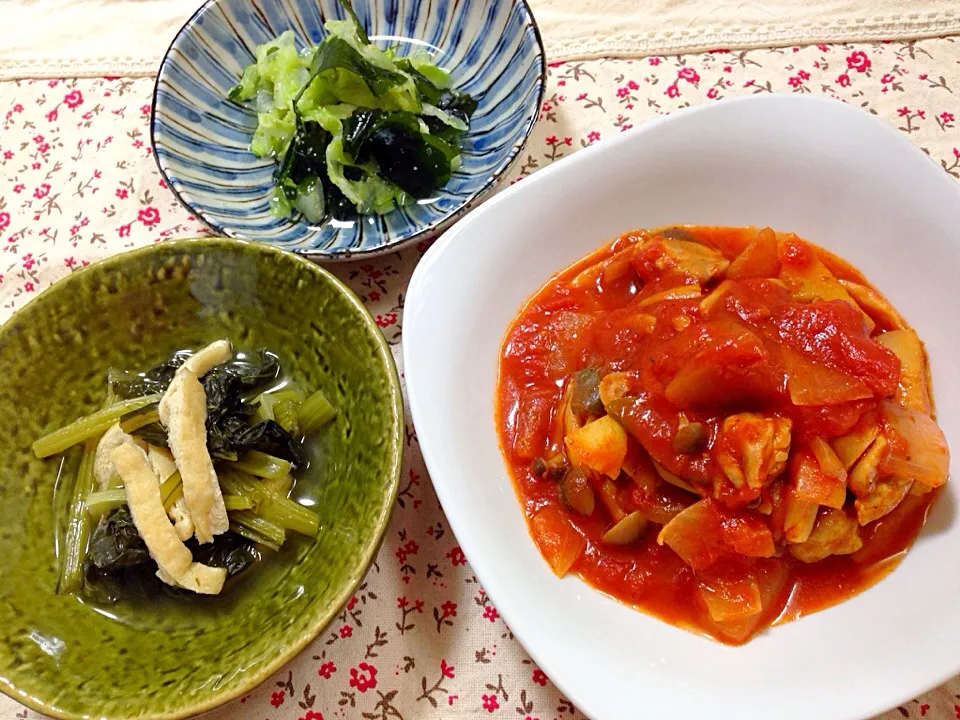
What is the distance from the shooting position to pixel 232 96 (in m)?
2.85

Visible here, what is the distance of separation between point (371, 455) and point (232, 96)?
181 centimetres

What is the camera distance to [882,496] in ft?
5.53

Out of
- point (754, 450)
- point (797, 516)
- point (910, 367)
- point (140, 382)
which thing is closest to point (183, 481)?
point (140, 382)

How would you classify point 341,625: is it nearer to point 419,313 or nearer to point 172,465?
point 172,465

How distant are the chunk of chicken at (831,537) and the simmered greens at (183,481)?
→ 1.30 metres

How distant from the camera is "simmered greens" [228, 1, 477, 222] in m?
2.56

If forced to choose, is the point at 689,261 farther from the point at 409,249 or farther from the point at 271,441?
the point at 271,441

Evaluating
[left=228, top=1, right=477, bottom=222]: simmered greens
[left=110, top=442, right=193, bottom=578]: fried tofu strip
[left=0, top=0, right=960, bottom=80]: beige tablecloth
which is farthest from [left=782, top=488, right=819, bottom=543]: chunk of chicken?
[left=0, top=0, right=960, bottom=80]: beige tablecloth

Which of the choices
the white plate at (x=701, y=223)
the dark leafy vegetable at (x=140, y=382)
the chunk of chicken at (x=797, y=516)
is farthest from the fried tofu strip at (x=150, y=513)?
the chunk of chicken at (x=797, y=516)

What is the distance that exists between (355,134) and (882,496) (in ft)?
6.69

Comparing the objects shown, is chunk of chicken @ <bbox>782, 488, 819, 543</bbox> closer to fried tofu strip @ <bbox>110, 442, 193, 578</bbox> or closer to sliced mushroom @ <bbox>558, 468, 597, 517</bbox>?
sliced mushroom @ <bbox>558, 468, 597, 517</bbox>

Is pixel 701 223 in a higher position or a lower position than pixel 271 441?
higher

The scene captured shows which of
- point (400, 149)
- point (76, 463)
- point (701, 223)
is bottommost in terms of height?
point (76, 463)

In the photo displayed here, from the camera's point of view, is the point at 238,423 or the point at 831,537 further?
the point at 238,423
